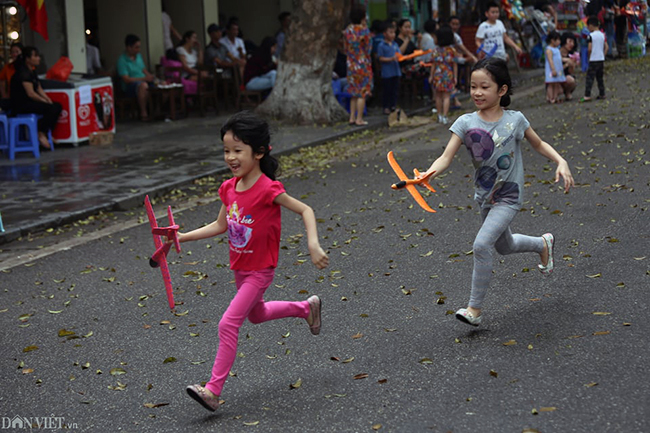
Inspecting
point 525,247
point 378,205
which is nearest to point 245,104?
point 378,205

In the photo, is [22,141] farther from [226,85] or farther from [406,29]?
[406,29]

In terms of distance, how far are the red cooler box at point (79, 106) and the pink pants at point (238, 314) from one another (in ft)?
36.7

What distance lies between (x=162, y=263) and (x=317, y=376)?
1.00 m

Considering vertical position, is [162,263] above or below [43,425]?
above

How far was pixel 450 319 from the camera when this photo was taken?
19.8 ft

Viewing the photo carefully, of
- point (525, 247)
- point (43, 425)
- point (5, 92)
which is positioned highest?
point (5, 92)

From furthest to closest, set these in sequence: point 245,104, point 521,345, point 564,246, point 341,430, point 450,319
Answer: point 245,104 < point 564,246 < point 450,319 < point 521,345 < point 341,430

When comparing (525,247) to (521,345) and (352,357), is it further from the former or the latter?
(352,357)

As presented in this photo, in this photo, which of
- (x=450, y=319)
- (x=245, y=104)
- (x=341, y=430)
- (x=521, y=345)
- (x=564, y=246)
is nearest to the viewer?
(x=341, y=430)

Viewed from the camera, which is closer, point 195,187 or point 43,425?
point 43,425

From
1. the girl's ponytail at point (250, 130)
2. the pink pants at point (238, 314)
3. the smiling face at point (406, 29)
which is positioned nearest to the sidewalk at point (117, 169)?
the smiling face at point (406, 29)

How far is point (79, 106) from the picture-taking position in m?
15.7

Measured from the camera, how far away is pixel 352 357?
5414 millimetres

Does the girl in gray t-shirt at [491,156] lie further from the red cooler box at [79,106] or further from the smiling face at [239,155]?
the red cooler box at [79,106]
